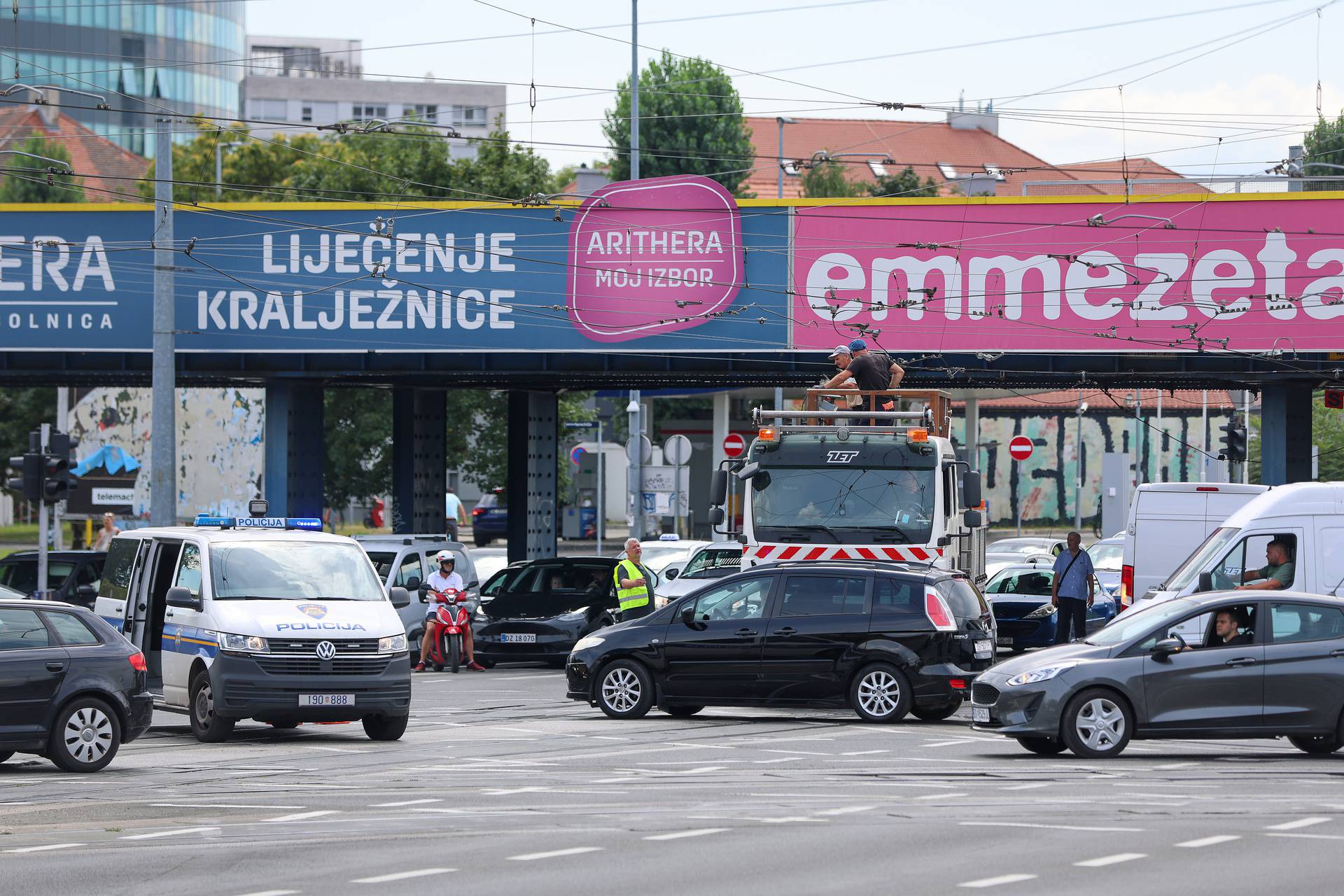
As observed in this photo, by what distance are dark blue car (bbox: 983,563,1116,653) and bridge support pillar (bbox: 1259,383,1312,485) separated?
523cm

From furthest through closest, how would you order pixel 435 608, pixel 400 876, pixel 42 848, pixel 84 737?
pixel 435 608 < pixel 84 737 < pixel 42 848 < pixel 400 876

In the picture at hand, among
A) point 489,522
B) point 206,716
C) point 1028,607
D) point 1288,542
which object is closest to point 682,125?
point 489,522

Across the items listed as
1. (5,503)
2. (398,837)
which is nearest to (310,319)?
(398,837)

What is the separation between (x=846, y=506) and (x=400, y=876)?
11558 millimetres

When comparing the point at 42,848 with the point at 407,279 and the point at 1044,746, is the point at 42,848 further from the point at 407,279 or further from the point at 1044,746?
the point at 407,279

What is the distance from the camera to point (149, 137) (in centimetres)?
11556

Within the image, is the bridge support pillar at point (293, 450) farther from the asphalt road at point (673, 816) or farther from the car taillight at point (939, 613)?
the car taillight at point (939, 613)

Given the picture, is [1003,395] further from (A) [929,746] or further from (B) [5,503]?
(B) [5,503]

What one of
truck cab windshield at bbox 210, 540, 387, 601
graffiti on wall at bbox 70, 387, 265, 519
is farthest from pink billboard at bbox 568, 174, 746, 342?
graffiti on wall at bbox 70, 387, 265, 519

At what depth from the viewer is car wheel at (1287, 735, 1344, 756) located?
15109 millimetres

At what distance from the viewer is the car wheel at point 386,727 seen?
56.1 feet

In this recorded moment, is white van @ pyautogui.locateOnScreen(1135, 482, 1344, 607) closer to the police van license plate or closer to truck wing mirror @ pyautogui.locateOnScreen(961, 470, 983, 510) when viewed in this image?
truck wing mirror @ pyautogui.locateOnScreen(961, 470, 983, 510)

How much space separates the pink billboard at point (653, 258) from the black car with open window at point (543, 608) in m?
5.03

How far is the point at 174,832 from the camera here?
36.6 feet
